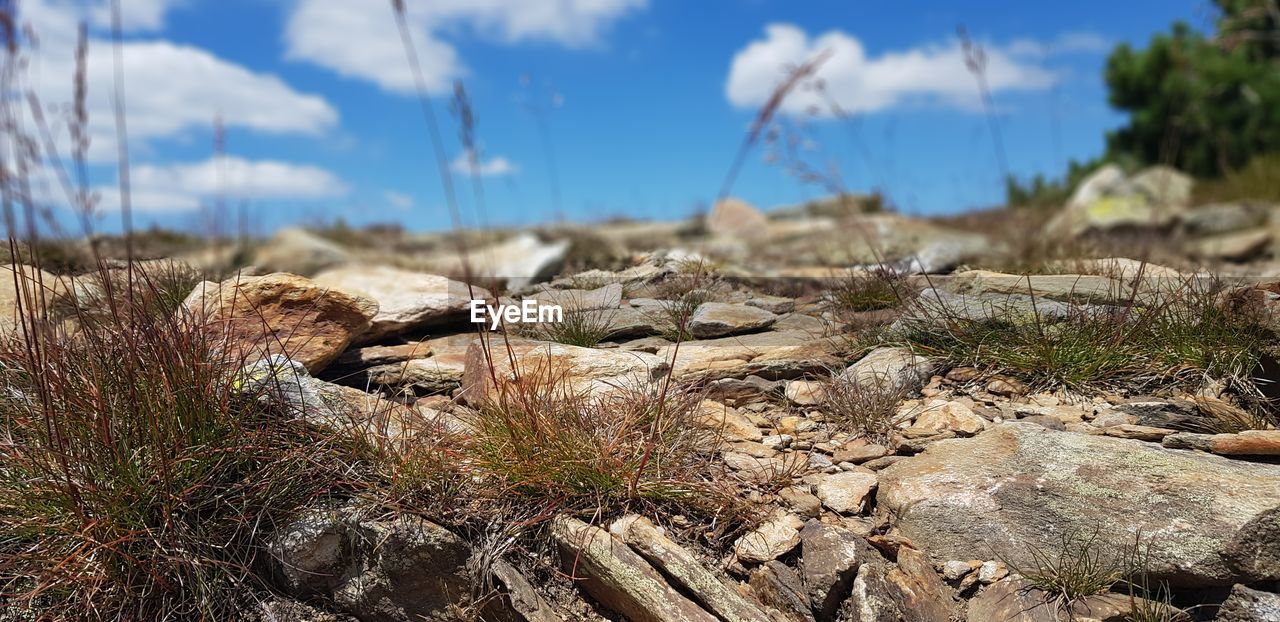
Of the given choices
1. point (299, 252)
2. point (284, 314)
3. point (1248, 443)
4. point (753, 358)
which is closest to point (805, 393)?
point (753, 358)

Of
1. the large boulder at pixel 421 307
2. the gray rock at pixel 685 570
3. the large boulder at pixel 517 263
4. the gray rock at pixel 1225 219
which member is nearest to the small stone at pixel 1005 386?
the gray rock at pixel 685 570

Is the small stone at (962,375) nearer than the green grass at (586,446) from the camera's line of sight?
No

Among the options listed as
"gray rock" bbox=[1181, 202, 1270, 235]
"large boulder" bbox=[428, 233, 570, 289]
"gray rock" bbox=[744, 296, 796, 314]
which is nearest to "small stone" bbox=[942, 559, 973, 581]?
"gray rock" bbox=[744, 296, 796, 314]

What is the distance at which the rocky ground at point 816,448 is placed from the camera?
2635 mm

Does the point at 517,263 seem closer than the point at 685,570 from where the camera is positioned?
No

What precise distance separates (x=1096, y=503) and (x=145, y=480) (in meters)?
2.96

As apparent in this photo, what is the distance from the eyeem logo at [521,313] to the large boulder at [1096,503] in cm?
134

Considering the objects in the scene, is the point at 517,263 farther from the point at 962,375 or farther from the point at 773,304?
the point at 962,375

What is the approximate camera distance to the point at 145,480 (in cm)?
277

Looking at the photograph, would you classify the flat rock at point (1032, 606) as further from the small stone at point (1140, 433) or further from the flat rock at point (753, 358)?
the flat rock at point (753, 358)

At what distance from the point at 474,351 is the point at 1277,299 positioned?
9.74ft

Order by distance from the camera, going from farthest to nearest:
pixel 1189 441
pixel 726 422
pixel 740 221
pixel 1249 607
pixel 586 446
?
pixel 740 221 < pixel 726 422 < pixel 1189 441 < pixel 586 446 < pixel 1249 607

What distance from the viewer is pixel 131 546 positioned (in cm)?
278

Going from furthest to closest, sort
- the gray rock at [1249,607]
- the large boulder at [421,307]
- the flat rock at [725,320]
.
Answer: the large boulder at [421,307]
the flat rock at [725,320]
the gray rock at [1249,607]
